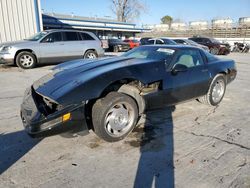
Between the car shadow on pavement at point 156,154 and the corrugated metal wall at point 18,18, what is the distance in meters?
11.5

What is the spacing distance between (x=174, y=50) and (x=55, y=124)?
260 centimetres

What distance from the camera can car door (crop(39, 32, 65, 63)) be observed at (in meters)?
10.0

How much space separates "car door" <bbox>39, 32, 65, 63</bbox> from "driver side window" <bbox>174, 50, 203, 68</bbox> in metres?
7.20

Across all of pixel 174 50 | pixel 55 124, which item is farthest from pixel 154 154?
pixel 174 50

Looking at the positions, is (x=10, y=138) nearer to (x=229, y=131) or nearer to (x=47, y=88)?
(x=47, y=88)

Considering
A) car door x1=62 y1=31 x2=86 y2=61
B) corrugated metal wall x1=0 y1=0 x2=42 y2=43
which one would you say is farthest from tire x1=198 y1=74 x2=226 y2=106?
Result: corrugated metal wall x1=0 y1=0 x2=42 y2=43

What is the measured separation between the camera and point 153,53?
4.43 meters

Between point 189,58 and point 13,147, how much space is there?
354 centimetres

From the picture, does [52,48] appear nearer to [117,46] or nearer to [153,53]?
[153,53]

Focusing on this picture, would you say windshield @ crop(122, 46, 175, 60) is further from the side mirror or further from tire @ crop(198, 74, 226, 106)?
tire @ crop(198, 74, 226, 106)

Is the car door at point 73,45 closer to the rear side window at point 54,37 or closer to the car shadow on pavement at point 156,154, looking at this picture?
the rear side window at point 54,37

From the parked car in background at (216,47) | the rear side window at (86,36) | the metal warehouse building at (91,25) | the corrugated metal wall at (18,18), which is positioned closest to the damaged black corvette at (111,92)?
the rear side window at (86,36)

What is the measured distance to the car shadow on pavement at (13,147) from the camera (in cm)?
294

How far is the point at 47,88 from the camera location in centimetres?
Result: 334
